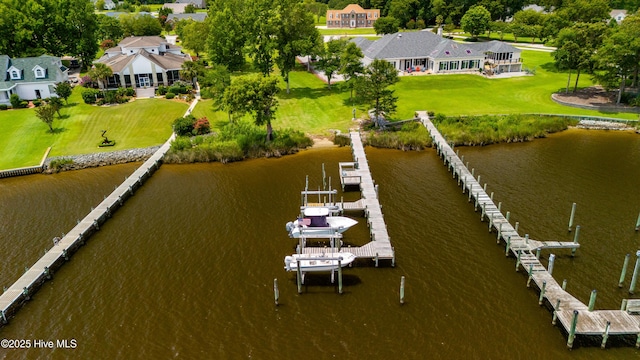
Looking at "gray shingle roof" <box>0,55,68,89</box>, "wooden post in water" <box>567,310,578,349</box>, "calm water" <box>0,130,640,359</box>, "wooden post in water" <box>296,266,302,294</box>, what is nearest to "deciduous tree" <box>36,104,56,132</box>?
"calm water" <box>0,130,640,359</box>

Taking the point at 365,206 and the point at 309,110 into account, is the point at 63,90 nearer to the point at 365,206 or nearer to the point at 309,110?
the point at 309,110

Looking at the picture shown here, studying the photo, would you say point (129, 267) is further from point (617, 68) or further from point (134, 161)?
point (617, 68)

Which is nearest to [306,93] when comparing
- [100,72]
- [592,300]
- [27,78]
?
[100,72]

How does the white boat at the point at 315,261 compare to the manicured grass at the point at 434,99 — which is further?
the manicured grass at the point at 434,99

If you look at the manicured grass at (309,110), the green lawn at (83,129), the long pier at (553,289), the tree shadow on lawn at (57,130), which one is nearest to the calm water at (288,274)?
the long pier at (553,289)

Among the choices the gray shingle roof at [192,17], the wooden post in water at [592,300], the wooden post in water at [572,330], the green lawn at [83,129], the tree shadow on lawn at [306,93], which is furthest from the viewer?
the gray shingle roof at [192,17]

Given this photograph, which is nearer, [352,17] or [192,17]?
[192,17]

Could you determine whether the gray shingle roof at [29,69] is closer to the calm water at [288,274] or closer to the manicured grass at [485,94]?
the calm water at [288,274]
